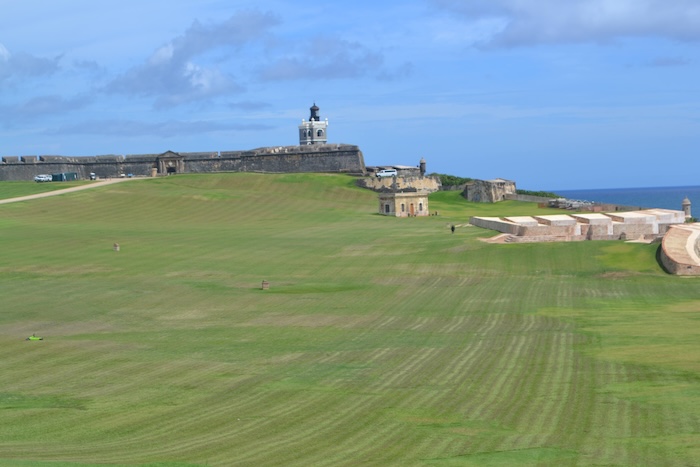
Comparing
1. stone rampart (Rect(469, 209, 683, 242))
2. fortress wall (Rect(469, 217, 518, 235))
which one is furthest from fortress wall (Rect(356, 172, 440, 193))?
stone rampart (Rect(469, 209, 683, 242))

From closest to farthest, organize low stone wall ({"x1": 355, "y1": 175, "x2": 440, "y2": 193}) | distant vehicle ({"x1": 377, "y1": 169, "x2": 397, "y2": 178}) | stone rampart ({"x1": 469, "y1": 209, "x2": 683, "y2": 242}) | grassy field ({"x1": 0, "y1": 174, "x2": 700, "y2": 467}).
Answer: grassy field ({"x1": 0, "y1": 174, "x2": 700, "y2": 467}), stone rampart ({"x1": 469, "y1": 209, "x2": 683, "y2": 242}), low stone wall ({"x1": 355, "y1": 175, "x2": 440, "y2": 193}), distant vehicle ({"x1": 377, "y1": 169, "x2": 397, "y2": 178})

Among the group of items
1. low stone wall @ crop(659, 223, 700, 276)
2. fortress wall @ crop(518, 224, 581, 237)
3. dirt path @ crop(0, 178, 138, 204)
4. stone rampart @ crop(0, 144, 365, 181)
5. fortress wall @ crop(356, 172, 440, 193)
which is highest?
stone rampart @ crop(0, 144, 365, 181)

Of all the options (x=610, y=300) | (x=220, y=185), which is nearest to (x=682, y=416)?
(x=610, y=300)

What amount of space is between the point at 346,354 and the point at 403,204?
57868mm

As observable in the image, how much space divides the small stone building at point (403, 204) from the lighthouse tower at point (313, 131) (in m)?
72.1

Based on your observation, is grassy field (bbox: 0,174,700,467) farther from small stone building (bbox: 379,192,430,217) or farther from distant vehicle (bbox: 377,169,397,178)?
distant vehicle (bbox: 377,169,397,178)

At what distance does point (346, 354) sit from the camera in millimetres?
26547

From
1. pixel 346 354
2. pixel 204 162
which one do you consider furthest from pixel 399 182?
pixel 346 354

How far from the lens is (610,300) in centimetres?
3816

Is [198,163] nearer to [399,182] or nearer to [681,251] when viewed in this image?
[399,182]

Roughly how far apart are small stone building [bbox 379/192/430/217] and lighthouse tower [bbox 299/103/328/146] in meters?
72.1

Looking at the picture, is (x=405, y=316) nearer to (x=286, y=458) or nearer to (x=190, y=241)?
(x=286, y=458)

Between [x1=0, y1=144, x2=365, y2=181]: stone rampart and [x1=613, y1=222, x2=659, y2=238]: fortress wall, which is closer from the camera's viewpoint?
[x1=613, y1=222, x2=659, y2=238]: fortress wall

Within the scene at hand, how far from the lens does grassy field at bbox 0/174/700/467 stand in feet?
57.2
